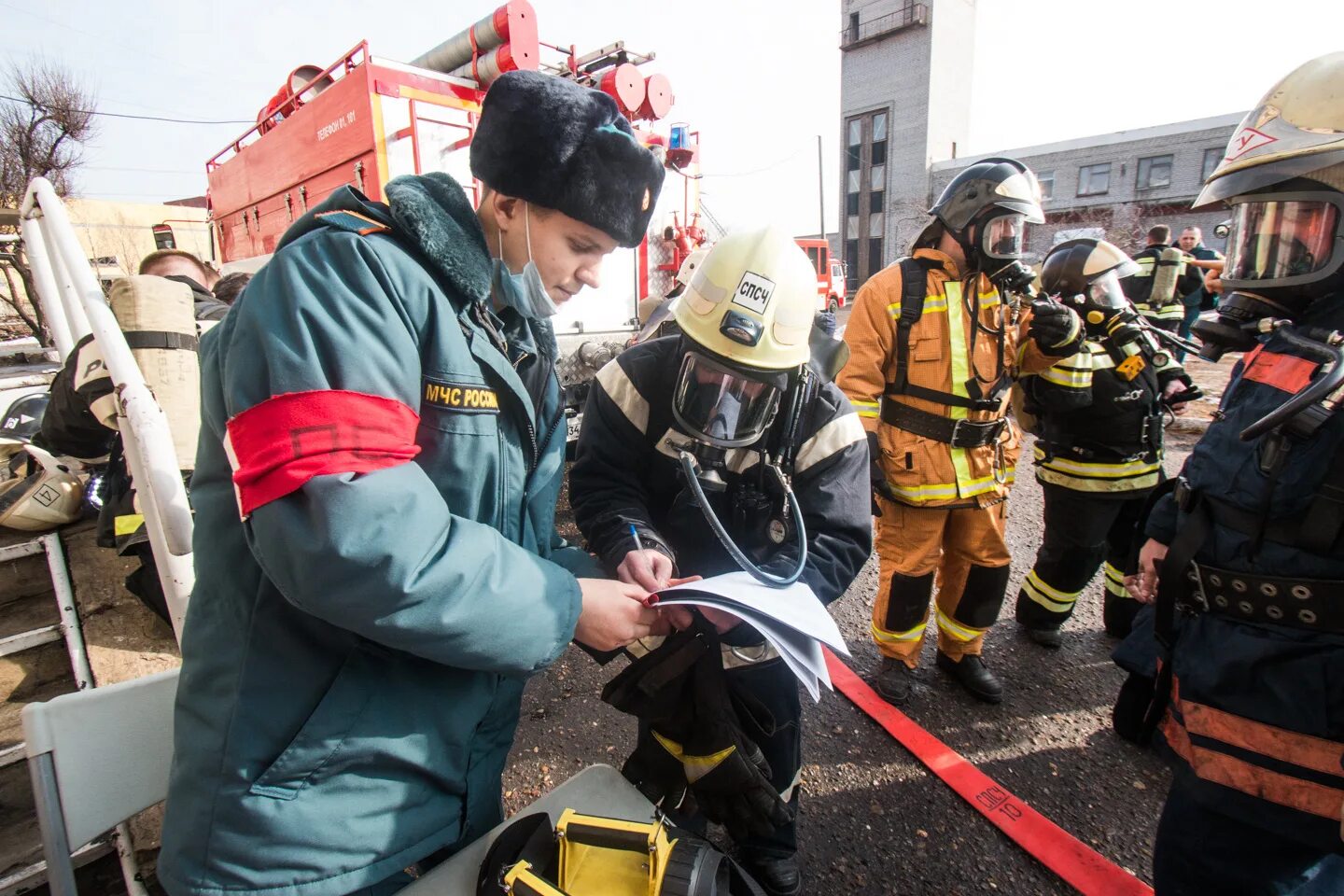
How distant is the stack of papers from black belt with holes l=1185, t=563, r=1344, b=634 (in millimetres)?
937

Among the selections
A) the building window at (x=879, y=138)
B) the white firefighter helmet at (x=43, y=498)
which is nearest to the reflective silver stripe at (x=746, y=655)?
the white firefighter helmet at (x=43, y=498)

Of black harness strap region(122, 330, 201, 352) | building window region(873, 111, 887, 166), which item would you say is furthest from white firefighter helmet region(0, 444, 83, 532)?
building window region(873, 111, 887, 166)

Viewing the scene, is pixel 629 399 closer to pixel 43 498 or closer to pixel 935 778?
pixel 935 778

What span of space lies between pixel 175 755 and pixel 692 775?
111 cm

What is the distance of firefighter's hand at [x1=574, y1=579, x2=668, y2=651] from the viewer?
1.06 m

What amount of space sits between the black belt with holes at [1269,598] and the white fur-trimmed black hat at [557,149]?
149 centimetres

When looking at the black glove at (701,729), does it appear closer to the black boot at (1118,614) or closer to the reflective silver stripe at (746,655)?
the reflective silver stripe at (746,655)

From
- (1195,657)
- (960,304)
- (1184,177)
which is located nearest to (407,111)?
(960,304)

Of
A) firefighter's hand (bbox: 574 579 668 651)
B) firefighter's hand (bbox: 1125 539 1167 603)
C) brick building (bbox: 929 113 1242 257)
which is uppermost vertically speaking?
brick building (bbox: 929 113 1242 257)

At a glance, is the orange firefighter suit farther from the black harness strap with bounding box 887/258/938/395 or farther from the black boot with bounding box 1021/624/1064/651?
the black boot with bounding box 1021/624/1064/651

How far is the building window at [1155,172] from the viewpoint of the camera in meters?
26.6

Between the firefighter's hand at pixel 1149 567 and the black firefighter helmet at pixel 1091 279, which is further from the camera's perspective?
the black firefighter helmet at pixel 1091 279

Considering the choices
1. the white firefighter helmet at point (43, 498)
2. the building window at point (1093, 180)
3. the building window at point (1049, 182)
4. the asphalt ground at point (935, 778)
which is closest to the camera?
the asphalt ground at point (935, 778)

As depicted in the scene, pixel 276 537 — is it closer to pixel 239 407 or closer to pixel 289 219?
pixel 239 407
